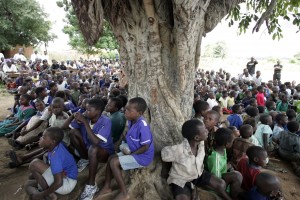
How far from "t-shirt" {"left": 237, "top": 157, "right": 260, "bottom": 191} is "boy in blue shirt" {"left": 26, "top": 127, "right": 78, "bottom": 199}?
6.45ft

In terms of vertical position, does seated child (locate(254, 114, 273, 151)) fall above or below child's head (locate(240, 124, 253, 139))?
below

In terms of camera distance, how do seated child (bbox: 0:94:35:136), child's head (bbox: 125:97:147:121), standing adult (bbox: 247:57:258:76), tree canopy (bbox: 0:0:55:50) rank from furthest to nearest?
1. tree canopy (bbox: 0:0:55:50)
2. standing adult (bbox: 247:57:258:76)
3. seated child (bbox: 0:94:35:136)
4. child's head (bbox: 125:97:147:121)

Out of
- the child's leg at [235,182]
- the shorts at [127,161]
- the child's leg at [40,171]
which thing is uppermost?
the shorts at [127,161]

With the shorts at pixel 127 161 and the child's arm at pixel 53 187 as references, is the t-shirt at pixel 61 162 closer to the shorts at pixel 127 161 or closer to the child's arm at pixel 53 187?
the child's arm at pixel 53 187

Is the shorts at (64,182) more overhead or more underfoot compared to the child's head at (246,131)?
more underfoot

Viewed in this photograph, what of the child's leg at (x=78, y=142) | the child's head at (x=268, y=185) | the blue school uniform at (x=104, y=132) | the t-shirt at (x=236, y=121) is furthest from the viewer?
the t-shirt at (x=236, y=121)

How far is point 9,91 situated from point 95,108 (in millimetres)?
8987

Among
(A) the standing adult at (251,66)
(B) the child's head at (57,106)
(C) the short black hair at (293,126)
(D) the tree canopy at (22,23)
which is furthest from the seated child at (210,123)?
(D) the tree canopy at (22,23)

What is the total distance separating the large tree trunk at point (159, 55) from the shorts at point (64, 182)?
0.66 m

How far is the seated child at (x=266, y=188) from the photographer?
97.6 inches

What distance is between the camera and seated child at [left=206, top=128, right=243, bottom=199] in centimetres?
297

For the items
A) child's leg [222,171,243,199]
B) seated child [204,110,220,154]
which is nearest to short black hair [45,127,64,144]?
seated child [204,110,220,154]

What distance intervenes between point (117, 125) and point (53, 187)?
4.49ft

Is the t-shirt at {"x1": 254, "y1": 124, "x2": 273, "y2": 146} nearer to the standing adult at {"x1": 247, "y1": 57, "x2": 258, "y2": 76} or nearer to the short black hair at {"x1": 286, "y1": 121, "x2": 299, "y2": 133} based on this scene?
the short black hair at {"x1": 286, "y1": 121, "x2": 299, "y2": 133}
